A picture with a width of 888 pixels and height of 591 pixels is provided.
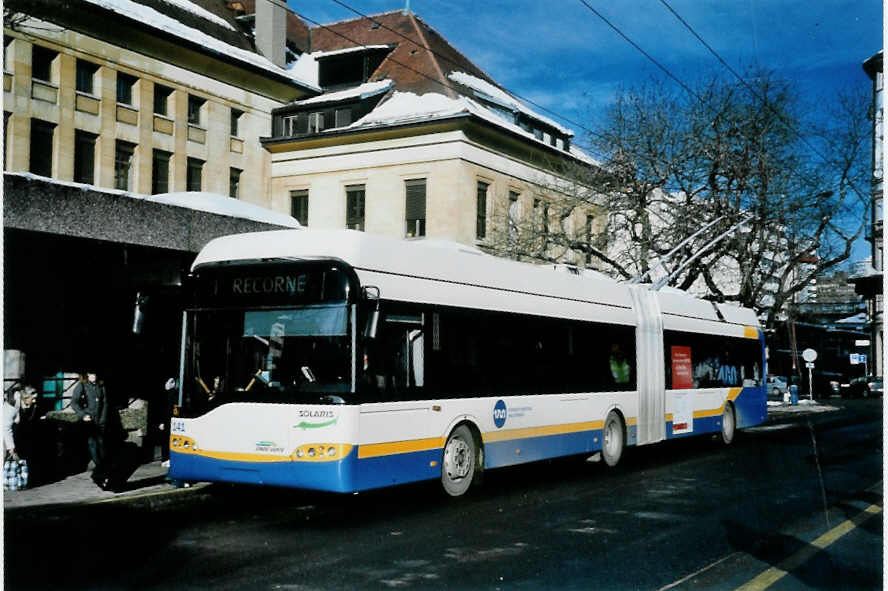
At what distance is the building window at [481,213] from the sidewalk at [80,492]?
3054 centimetres

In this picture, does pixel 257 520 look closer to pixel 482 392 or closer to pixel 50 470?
pixel 482 392

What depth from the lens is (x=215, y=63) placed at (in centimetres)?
4172

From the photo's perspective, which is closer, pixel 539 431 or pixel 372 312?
pixel 372 312

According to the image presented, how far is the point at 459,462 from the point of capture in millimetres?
12211

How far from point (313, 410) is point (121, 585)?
3.37 m

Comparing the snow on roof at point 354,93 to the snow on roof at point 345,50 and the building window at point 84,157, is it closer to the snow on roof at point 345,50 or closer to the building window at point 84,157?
the snow on roof at point 345,50

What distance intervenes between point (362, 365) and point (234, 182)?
1407 inches

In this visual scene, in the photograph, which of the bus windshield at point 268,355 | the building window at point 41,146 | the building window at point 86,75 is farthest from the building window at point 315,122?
the bus windshield at point 268,355

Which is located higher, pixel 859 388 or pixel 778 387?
pixel 778 387

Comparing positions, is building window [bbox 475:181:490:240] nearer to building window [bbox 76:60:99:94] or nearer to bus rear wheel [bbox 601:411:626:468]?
building window [bbox 76:60:99:94]

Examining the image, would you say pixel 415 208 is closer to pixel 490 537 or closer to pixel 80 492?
pixel 80 492

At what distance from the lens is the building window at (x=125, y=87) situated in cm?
3822

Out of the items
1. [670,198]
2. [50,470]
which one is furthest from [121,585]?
[670,198]

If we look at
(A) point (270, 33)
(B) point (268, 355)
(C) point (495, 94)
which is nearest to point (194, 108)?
(A) point (270, 33)
